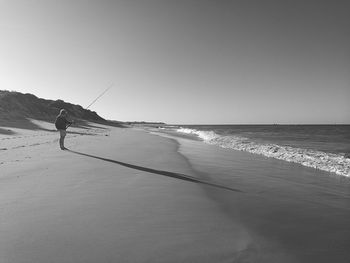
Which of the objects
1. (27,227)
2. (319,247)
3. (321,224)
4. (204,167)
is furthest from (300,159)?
(27,227)

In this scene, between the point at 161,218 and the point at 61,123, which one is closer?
the point at 161,218

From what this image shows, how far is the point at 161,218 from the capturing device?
15.0ft

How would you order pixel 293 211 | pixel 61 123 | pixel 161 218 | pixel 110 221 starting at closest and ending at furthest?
pixel 110 221 < pixel 161 218 < pixel 293 211 < pixel 61 123

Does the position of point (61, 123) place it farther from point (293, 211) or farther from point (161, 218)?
point (293, 211)

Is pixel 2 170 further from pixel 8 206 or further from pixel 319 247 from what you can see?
pixel 319 247

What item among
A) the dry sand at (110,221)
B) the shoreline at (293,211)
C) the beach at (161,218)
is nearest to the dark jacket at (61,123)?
the beach at (161,218)

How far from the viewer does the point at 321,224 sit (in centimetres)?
464

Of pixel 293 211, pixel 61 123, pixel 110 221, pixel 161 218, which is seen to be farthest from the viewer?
pixel 61 123

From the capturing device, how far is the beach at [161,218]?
342 cm

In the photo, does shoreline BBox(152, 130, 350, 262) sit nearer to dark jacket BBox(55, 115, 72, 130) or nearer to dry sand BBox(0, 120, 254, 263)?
dry sand BBox(0, 120, 254, 263)

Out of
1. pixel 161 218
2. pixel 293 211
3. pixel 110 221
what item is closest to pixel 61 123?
pixel 110 221

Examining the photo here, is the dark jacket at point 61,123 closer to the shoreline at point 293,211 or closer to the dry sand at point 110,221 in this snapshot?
the dry sand at point 110,221

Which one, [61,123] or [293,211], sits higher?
[61,123]

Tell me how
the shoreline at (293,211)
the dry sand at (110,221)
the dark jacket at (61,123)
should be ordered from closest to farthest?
1. the dry sand at (110,221)
2. the shoreline at (293,211)
3. the dark jacket at (61,123)
